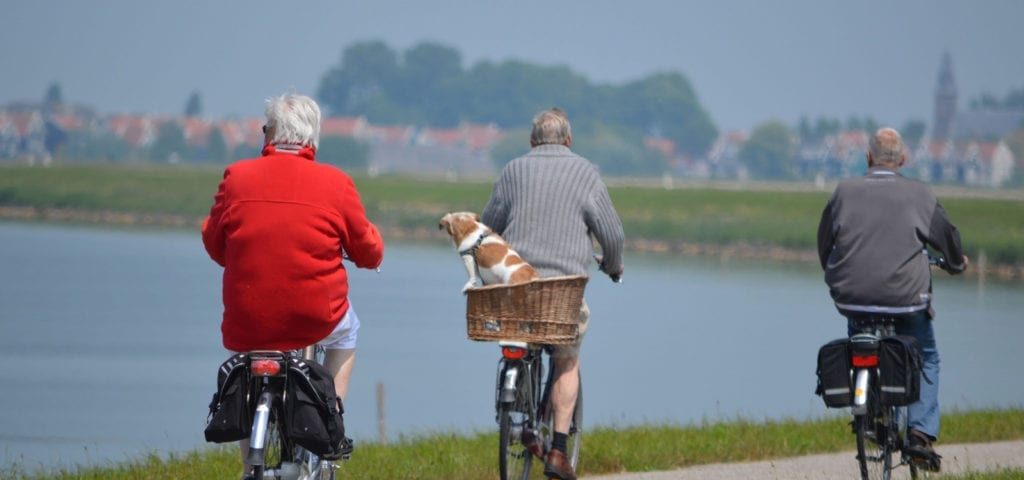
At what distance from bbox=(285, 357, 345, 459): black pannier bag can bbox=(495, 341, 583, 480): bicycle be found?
5.06 ft

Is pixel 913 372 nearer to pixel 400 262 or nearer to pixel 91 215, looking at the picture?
pixel 400 262

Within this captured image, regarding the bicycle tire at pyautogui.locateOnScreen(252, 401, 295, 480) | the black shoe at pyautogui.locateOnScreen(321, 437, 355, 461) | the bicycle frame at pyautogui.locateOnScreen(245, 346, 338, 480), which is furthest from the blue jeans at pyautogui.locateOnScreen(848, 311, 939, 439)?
the bicycle tire at pyautogui.locateOnScreen(252, 401, 295, 480)

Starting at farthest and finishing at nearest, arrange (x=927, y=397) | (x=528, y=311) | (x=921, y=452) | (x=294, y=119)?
(x=927, y=397) < (x=921, y=452) < (x=528, y=311) < (x=294, y=119)

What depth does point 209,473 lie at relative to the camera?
840 centimetres

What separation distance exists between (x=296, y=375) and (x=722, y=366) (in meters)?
23.1

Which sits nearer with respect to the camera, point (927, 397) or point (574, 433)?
point (574, 433)

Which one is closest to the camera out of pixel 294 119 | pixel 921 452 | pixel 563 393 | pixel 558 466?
pixel 294 119

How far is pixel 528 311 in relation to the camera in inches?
270

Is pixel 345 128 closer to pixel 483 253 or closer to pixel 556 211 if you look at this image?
pixel 556 211

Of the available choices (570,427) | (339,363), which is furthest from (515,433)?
(339,363)

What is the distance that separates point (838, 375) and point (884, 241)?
648 mm

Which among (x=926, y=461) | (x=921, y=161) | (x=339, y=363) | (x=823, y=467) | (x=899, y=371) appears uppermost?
(x=339, y=363)

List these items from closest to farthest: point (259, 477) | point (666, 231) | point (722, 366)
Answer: point (259, 477)
point (722, 366)
point (666, 231)

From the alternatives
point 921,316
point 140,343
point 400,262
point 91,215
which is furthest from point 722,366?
point 91,215
